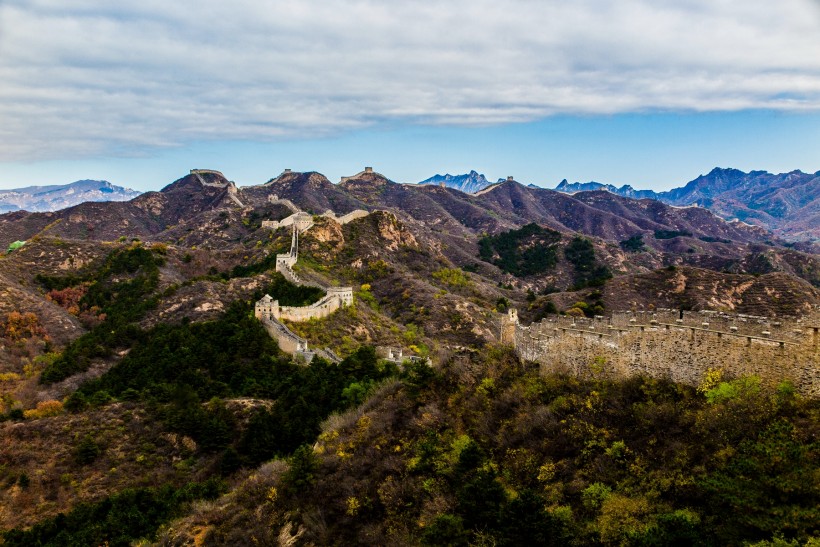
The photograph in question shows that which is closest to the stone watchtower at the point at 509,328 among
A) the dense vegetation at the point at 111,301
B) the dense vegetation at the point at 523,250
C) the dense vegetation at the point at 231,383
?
the dense vegetation at the point at 231,383

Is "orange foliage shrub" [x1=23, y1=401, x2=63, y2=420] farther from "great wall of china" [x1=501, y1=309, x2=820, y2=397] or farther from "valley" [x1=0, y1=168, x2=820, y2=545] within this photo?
"great wall of china" [x1=501, y1=309, x2=820, y2=397]

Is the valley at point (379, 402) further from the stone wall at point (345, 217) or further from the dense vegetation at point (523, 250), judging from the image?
the dense vegetation at point (523, 250)

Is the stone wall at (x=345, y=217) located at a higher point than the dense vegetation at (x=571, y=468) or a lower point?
higher

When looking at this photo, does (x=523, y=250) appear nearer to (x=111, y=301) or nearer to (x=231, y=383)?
(x=111, y=301)

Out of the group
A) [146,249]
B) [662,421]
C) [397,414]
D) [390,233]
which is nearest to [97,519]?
[397,414]

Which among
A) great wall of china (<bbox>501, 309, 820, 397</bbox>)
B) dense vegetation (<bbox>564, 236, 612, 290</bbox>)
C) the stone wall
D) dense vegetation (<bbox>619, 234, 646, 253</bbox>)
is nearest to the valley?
great wall of china (<bbox>501, 309, 820, 397</bbox>)

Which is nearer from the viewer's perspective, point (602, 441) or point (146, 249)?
point (602, 441)

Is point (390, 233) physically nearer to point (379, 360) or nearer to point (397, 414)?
point (379, 360)
